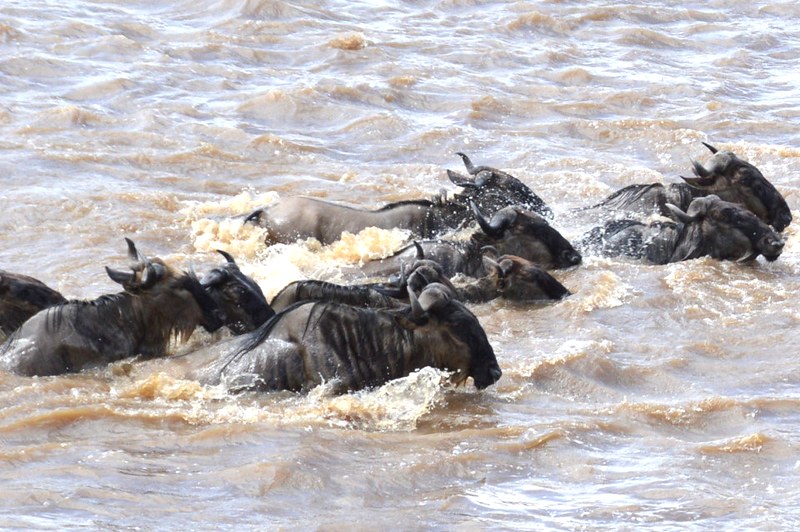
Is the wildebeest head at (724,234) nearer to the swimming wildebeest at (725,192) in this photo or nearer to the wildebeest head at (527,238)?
the swimming wildebeest at (725,192)

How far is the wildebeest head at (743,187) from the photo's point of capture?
1190 cm

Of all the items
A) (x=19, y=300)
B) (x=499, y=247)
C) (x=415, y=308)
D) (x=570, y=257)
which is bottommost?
(x=570, y=257)

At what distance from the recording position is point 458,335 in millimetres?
7863

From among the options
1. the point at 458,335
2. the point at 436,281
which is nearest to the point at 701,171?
the point at 436,281

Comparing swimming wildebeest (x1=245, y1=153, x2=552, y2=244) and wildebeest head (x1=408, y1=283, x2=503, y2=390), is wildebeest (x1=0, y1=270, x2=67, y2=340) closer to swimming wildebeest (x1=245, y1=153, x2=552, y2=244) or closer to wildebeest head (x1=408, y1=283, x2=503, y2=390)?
wildebeest head (x1=408, y1=283, x2=503, y2=390)

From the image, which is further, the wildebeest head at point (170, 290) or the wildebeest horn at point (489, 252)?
the wildebeest horn at point (489, 252)

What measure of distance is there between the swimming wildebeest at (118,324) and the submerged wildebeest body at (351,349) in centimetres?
30

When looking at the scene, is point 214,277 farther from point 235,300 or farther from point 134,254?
point 134,254

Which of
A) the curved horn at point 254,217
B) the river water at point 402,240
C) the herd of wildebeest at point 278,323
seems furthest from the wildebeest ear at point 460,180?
the curved horn at point 254,217

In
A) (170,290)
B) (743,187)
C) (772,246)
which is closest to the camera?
(170,290)

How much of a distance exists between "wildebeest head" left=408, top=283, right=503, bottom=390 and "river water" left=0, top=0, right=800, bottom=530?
13 cm

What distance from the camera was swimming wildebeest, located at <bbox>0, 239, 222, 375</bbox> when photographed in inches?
311

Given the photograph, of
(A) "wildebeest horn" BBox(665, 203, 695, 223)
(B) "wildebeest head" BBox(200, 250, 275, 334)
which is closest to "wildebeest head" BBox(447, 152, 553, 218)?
(A) "wildebeest horn" BBox(665, 203, 695, 223)

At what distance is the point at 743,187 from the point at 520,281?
2.85 metres
